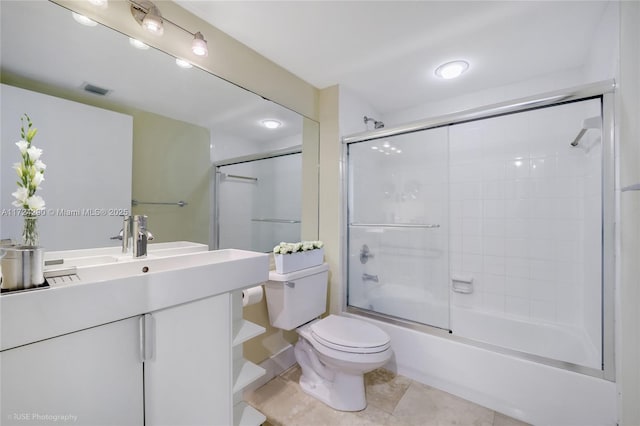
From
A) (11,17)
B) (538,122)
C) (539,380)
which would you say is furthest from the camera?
(538,122)

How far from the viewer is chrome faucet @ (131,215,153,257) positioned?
1197 millimetres

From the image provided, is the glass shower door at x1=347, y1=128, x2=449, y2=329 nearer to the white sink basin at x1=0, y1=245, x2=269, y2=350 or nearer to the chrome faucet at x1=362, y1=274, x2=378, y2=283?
the chrome faucet at x1=362, y1=274, x2=378, y2=283

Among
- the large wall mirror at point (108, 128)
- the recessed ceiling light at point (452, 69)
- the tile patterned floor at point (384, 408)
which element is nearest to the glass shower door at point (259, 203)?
the large wall mirror at point (108, 128)

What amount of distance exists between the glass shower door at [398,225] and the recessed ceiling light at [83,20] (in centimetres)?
168

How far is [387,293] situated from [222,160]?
1667 mm

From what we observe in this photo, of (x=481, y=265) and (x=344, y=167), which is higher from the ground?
(x=344, y=167)

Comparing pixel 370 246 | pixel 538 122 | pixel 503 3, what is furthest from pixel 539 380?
pixel 503 3

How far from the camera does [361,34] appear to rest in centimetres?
162

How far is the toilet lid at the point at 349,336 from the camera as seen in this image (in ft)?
4.89

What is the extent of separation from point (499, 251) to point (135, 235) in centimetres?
257

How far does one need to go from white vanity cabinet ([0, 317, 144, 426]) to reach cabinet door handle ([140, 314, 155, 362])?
0.8 inches

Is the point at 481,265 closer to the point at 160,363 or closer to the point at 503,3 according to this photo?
the point at 503,3

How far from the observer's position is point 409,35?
162 cm

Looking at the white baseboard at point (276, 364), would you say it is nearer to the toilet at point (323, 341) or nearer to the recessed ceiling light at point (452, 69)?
the toilet at point (323, 341)
